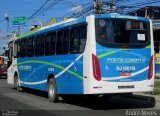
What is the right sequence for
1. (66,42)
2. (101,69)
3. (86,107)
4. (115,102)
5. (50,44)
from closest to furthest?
(101,69), (86,107), (66,42), (115,102), (50,44)

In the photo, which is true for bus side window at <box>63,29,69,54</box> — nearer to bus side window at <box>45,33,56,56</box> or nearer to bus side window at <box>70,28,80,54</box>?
bus side window at <box>70,28,80,54</box>

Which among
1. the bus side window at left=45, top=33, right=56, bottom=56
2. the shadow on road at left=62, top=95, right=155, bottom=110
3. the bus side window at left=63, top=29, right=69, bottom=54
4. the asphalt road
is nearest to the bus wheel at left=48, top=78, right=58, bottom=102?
the asphalt road

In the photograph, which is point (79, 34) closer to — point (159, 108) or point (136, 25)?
point (136, 25)

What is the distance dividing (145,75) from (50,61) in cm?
447

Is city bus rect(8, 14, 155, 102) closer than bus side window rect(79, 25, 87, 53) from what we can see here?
Yes

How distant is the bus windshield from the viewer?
1437cm

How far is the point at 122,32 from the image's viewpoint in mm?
14664

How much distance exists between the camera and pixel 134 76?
14.7 meters

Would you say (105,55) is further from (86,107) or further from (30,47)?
(30,47)

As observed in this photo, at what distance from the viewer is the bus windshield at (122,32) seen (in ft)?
47.1

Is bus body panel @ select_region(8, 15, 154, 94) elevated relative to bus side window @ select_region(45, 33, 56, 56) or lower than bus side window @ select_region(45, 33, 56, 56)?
lower

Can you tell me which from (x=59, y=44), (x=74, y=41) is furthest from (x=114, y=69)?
(x=59, y=44)

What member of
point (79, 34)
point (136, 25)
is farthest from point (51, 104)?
point (136, 25)

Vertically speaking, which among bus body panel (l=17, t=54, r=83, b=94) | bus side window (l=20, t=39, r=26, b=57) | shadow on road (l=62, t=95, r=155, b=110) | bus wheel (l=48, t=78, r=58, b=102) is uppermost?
bus side window (l=20, t=39, r=26, b=57)
